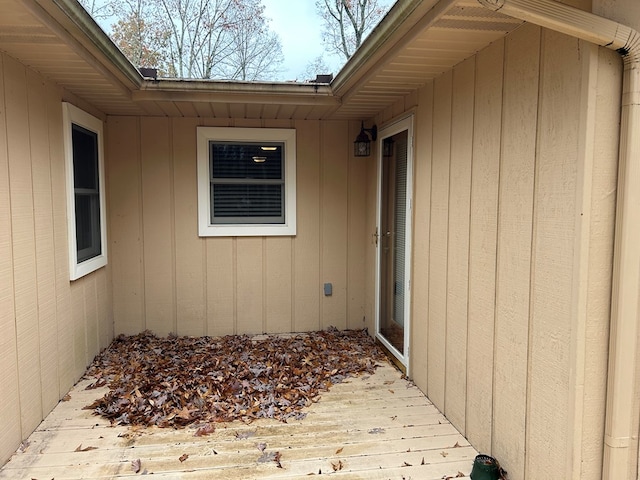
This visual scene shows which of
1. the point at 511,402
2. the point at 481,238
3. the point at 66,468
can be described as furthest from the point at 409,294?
the point at 66,468

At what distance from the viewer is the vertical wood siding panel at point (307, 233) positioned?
473cm

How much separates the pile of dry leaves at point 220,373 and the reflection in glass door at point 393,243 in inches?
12.9

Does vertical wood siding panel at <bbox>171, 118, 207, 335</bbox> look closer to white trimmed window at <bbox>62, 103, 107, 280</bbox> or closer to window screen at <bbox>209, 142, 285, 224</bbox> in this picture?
window screen at <bbox>209, 142, 285, 224</bbox>

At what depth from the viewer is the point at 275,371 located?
3.66m

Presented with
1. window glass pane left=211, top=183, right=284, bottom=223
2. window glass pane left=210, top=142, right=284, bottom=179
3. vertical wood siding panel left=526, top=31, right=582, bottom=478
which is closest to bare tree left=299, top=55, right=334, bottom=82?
window glass pane left=210, top=142, right=284, bottom=179

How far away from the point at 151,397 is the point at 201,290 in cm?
164

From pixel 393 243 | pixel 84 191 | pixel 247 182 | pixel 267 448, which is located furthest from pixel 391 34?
pixel 84 191

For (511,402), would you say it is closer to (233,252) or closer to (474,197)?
(474,197)

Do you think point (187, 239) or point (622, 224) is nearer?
point (622, 224)

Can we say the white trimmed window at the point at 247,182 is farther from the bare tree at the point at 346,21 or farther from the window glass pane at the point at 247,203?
the bare tree at the point at 346,21

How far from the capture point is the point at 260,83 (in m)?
3.79

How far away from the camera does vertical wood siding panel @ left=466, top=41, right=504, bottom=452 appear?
2375mm

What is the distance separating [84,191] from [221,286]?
162cm

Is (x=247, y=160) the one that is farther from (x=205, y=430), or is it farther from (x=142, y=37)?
(x=142, y=37)
